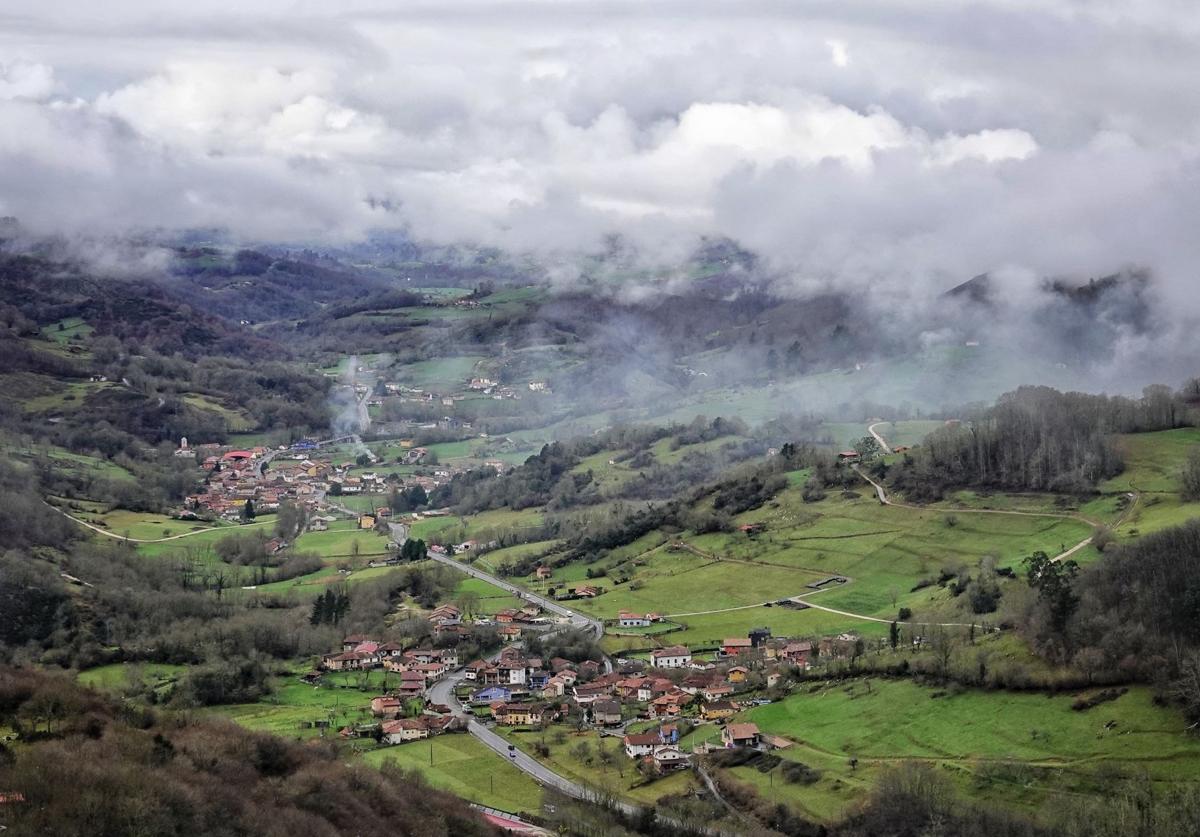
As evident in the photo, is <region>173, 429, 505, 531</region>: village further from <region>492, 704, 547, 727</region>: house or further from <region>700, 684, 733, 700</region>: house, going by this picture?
<region>700, 684, 733, 700</region>: house

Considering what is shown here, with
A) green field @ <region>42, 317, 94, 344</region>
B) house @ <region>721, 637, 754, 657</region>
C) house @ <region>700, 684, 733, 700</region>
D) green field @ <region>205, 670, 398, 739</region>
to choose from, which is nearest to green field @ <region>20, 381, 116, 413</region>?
green field @ <region>42, 317, 94, 344</region>

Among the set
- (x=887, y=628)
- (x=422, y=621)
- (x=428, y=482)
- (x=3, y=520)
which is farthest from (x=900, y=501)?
(x=3, y=520)

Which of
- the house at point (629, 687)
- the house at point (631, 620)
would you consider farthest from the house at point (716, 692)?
the house at point (631, 620)

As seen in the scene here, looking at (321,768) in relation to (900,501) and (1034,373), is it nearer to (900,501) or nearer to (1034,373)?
(900,501)

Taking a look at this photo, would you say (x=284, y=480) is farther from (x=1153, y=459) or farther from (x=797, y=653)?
(x=1153, y=459)

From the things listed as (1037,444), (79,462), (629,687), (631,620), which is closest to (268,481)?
(79,462)

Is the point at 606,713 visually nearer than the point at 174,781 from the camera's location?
No

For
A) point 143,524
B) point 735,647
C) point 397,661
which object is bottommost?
point 397,661

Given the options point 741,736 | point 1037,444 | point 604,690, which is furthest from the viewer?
point 1037,444
